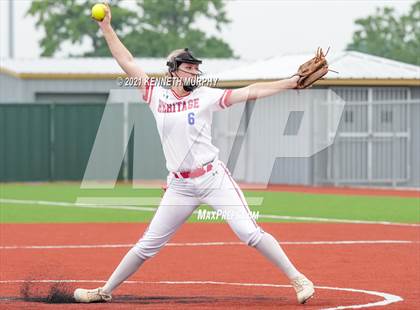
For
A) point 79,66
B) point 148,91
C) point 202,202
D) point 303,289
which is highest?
point 148,91

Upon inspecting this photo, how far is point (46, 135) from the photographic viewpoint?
39656mm

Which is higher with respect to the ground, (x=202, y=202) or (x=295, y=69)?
(x=295, y=69)

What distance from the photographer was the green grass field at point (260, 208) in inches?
961

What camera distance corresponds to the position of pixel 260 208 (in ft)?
88.8

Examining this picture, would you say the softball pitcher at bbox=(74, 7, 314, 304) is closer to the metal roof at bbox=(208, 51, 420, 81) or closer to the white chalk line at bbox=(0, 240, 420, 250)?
the white chalk line at bbox=(0, 240, 420, 250)

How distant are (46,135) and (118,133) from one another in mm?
2327

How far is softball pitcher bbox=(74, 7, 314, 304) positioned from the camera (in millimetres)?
11031

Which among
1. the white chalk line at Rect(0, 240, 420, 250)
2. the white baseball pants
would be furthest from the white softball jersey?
the white chalk line at Rect(0, 240, 420, 250)

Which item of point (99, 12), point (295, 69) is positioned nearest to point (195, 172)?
point (99, 12)

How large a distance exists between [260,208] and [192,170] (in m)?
16.1

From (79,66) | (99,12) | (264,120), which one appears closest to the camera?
(99,12)

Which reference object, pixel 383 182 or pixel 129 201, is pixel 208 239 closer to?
pixel 129 201

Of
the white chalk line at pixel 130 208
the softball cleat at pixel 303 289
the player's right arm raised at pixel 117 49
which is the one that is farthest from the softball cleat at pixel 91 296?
the white chalk line at pixel 130 208

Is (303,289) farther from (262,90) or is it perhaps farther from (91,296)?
(91,296)
